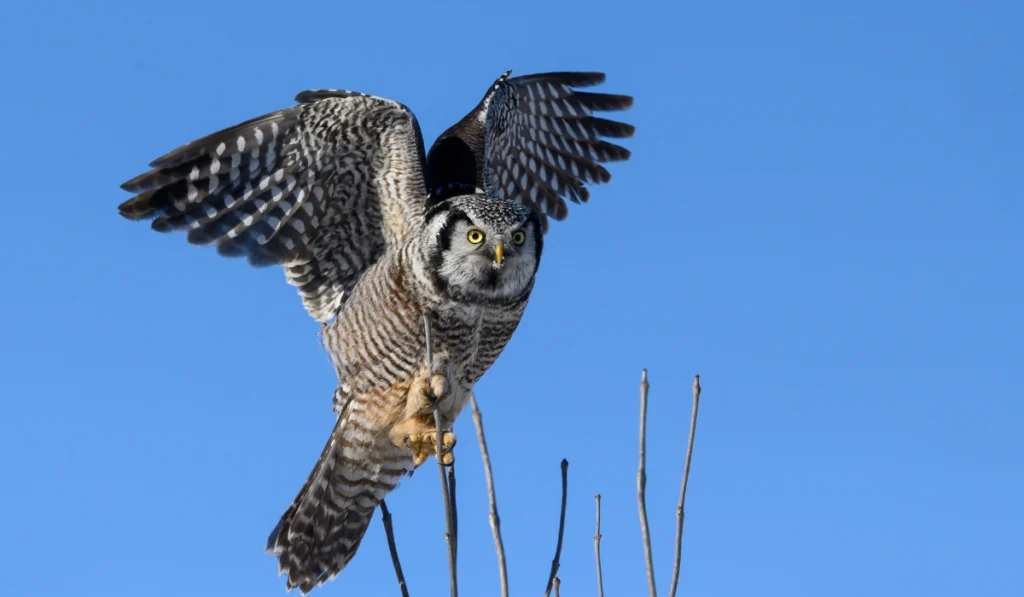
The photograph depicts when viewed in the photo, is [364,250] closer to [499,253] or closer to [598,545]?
[499,253]

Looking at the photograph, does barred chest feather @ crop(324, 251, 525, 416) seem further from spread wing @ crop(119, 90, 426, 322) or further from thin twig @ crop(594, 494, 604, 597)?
thin twig @ crop(594, 494, 604, 597)

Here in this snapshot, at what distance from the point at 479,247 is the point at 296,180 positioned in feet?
3.93

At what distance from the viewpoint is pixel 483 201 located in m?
5.82

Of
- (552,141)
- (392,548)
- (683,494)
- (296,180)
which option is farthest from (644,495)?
(552,141)

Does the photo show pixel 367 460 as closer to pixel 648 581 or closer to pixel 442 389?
pixel 442 389

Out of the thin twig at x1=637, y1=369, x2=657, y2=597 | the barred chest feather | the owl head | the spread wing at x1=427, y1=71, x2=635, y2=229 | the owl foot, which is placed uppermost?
the spread wing at x1=427, y1=71, x2=635, y2=229

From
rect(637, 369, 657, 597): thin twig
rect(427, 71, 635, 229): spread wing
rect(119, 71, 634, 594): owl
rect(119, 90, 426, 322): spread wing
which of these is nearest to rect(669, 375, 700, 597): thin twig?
rect(637, 369, 657, 597): thin twig

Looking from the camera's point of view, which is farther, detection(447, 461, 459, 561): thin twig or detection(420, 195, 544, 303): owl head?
detection(420, 195, 544, 303): owl head

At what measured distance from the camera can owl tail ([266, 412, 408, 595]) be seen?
659 cm

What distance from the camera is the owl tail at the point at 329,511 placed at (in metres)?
6.59

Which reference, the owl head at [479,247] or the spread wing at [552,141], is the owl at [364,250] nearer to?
the owl head at [479,247]

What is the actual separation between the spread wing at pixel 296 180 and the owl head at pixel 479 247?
1.33ft

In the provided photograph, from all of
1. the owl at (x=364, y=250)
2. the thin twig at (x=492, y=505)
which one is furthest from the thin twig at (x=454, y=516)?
the owl at (x=364, y=250)

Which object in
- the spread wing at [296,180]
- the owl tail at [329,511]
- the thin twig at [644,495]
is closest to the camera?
the thin twig at [644,495]
